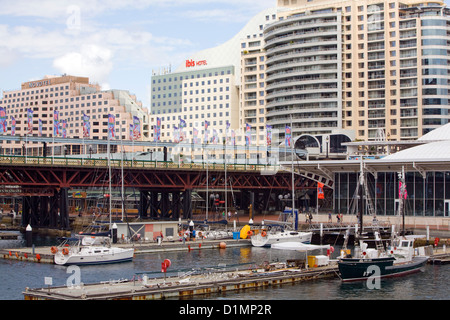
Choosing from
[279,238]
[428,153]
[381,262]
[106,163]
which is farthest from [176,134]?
[381,262]

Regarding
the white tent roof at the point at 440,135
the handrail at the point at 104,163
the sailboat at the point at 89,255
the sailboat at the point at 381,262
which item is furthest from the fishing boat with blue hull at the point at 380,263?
the handrail at the point at 104,163

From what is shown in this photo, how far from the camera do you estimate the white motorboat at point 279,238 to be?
3588 inches

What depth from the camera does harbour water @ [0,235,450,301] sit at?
55.9 m

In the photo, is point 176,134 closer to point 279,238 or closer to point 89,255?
point 279,238

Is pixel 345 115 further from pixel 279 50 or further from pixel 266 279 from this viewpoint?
pixel 266 279

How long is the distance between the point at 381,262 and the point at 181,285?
19601 millimetres

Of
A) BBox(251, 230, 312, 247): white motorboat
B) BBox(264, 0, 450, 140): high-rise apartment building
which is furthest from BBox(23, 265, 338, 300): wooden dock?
BBox(264, 0, 450, 140): high-rise apartment building

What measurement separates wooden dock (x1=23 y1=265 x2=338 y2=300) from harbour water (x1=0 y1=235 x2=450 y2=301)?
977 millimetres

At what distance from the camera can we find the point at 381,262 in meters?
63.4

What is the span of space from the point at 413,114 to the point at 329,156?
121 ft

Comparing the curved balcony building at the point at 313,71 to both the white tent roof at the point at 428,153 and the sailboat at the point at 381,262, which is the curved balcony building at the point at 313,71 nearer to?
the white tent roof at the point at 428,153
